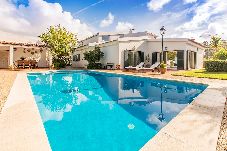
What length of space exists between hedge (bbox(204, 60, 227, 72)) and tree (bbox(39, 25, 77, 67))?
1974 cm

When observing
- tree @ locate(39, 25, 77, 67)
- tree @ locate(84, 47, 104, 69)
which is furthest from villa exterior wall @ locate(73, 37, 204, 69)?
tree @ locate(39, 25, 77, 67)

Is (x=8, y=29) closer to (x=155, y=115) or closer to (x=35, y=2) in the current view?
(x=35, y=2)

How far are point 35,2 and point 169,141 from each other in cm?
4215

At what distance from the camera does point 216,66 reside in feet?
66.2

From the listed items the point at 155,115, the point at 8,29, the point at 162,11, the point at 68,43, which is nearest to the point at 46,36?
the point at 68,43

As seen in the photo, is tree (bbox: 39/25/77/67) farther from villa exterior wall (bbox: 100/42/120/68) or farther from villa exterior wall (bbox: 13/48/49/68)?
villa exterior wall (bbox: 100/42/120/68)

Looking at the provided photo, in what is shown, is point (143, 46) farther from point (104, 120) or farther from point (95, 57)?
point (104, 120)

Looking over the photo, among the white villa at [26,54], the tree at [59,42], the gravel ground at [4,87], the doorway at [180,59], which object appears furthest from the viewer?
the tree at [59,42]

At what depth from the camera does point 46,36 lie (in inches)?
1235

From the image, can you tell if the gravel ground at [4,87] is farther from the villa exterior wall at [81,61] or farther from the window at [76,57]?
the window at [76,57]

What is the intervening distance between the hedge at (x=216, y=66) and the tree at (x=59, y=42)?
19.7 meters

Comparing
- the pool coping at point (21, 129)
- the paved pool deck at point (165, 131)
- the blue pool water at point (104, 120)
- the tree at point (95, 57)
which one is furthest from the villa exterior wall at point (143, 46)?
the pool coping at point (21, 129)

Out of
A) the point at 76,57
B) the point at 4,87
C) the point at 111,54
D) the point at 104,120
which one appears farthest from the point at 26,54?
the point at 104,120

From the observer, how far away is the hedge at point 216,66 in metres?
19.8
